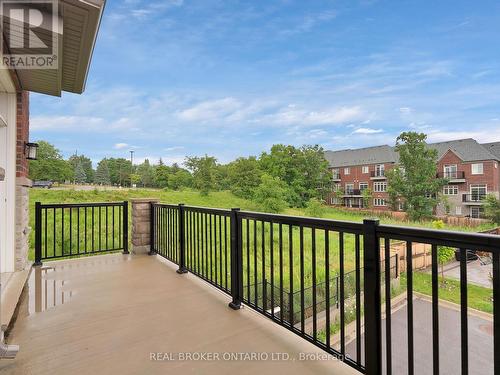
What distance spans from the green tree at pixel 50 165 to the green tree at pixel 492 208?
3024 cm

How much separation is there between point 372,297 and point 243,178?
25905 millimetres

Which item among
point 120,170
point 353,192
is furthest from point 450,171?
point 120,170

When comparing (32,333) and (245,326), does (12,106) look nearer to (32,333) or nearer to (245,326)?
(32,333)

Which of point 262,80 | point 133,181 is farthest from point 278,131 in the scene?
point 133,181

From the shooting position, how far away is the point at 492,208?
915 inches

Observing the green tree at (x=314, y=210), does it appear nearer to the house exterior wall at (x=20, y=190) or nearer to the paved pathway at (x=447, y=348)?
the paved pathway at (x=447, y=348)

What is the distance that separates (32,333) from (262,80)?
2859 centimetres

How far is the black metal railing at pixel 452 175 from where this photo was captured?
27156 millimetres

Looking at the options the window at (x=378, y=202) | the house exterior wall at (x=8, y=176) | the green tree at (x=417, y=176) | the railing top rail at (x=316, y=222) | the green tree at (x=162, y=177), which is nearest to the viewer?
the railing top rail at (x=316, y=222)

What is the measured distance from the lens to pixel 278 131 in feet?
133

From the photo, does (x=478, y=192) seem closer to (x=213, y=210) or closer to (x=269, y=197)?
(x=269, y=197)

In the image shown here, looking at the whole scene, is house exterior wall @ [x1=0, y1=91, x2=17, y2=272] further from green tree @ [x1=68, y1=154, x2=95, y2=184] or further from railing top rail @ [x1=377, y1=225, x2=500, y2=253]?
green tree @ [x1=68, y1=154, x2=95, y2=184]

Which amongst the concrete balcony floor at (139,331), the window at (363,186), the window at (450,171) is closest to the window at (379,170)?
the window at (363,186)

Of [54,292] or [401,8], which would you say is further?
[401,8]
